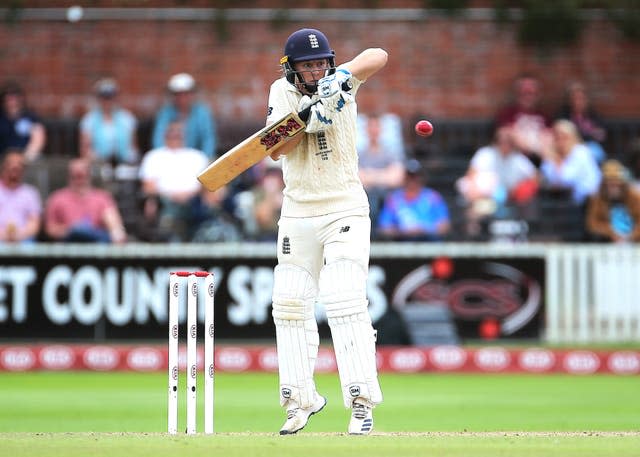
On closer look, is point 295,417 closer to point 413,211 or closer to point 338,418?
point 338,418

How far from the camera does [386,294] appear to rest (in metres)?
10.6

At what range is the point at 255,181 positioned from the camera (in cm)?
1169

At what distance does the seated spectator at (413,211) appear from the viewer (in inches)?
432

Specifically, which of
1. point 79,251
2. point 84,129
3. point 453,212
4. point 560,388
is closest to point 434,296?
point 453,212

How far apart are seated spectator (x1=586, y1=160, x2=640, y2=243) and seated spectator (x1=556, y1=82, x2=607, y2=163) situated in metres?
1.10

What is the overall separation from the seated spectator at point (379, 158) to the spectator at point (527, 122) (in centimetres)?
103

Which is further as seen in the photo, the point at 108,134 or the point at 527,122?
the point at 527,122

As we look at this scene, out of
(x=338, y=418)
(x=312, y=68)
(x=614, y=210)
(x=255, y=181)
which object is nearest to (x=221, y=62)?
(x=255, y=181)

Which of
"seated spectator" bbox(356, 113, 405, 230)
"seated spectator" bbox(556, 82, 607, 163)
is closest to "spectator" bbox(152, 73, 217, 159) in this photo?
"seated spectator" bbox(356, 113, 405, 230)

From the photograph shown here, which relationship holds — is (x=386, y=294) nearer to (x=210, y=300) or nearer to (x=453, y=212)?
(x=453, y=212)

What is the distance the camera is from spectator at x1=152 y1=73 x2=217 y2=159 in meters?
11.9

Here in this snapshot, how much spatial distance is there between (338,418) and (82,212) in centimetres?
434

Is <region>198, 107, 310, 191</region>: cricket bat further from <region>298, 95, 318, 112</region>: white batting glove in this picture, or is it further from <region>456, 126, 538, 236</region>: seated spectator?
<region>456, 126, 538, 236</region>: seated spectator

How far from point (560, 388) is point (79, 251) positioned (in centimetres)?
381
